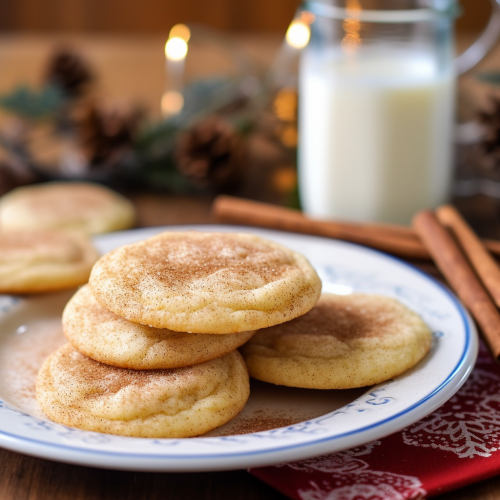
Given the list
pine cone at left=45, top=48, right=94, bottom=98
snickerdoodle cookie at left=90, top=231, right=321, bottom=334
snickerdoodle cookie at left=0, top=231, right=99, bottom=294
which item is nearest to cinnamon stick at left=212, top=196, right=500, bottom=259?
snickerdoodle cookie at left=0, top=231, right=99, bottom=294

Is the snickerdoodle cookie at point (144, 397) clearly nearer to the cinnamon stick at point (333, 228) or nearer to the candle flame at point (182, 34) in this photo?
the cinnamon stick at point (333, 228)

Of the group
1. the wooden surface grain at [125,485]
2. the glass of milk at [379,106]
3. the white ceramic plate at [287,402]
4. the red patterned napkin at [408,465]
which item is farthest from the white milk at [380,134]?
the wooden surface grain at [125,485]

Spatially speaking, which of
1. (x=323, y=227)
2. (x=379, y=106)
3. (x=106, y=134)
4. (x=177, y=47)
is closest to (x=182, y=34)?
(x=177, y=47)

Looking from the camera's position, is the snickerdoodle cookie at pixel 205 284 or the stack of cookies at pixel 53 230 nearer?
the snickerdoodle cookie at pixel 205 284

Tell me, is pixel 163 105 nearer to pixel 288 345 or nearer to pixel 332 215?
pixel 332 215

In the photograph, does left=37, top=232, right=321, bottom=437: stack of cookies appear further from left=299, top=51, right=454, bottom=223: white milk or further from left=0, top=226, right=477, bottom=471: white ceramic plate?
left=299, top=51, right=454, bottom=223: white milk

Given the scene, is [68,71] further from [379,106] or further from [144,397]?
[144,397]

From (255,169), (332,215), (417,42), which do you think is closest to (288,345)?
(332,215)
